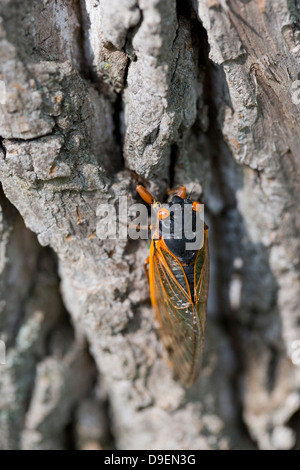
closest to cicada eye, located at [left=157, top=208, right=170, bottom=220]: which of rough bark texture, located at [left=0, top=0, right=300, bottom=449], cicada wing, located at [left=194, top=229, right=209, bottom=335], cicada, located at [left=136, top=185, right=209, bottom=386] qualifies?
cicada, located at [left=136, top=185, right=209, bottom=386]

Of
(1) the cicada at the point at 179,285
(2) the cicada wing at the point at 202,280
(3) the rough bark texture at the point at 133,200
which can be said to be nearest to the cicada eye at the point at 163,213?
(1) the cicada at the point at 179,285

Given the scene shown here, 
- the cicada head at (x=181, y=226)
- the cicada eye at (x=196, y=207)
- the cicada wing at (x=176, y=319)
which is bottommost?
the cicada wing at (x=176, y=319)

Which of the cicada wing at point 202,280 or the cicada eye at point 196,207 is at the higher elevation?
the cicada eye at point 196,207

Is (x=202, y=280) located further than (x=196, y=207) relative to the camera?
Yes

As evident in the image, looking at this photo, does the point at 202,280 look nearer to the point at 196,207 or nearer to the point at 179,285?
the point at 179,285

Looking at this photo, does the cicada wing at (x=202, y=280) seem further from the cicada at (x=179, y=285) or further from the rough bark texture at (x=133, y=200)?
the rough bark texture at (x=133, y=200)

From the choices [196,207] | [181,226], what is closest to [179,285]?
[181,226]
